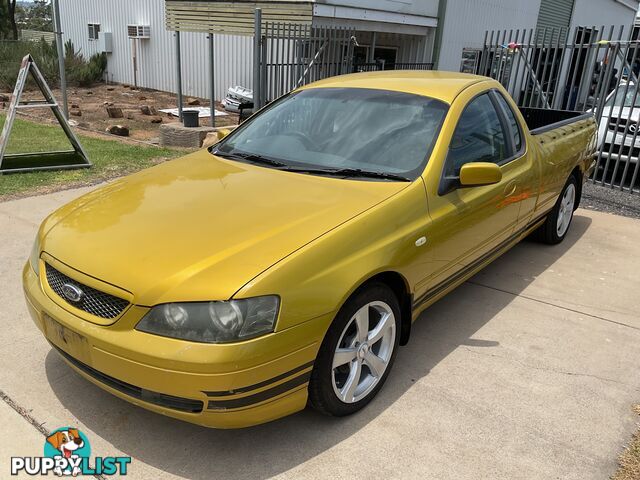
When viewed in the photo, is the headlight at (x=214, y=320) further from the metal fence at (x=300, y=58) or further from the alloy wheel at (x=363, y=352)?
the metal fence at (x=300, y=58)

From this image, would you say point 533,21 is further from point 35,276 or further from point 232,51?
point 35,276

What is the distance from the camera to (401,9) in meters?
14.2

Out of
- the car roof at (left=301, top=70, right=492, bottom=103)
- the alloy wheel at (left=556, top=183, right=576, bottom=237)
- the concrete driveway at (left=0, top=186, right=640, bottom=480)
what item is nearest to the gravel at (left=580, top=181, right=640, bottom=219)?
the alloy wheel at (left=556, top=183, right=576, bottom=237)

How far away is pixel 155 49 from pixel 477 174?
1852 centimetres

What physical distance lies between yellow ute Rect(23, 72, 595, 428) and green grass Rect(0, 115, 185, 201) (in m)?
3.79

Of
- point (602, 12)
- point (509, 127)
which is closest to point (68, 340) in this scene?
point (509, 127)

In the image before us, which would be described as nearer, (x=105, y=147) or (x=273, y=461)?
(x=273, y=461)

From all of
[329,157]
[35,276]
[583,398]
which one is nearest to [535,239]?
[583,398]

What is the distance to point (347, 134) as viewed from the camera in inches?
138

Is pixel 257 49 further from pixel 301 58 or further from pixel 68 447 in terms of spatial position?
pixel 68 447

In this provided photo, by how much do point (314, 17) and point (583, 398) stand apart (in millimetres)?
10564

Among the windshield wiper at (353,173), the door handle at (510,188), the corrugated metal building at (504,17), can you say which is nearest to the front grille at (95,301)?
the windshield wiper at (353,173)

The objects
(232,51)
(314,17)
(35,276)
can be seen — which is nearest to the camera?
(35,276)

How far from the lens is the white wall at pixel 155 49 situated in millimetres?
16453
